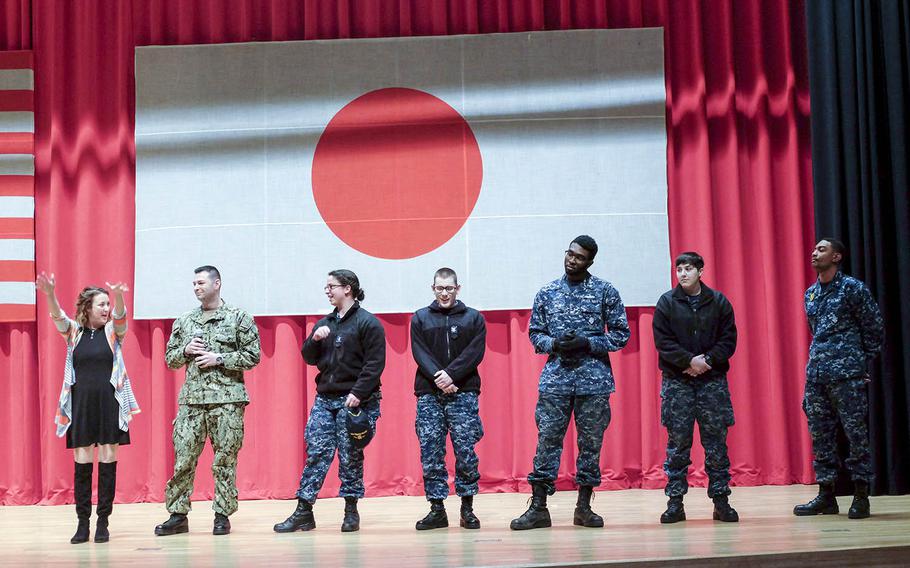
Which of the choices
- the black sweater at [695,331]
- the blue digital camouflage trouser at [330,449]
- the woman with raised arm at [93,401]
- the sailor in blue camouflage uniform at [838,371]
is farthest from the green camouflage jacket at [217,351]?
the sailor in blue camouflage uniform at [838,371]

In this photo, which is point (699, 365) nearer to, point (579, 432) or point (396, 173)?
point (579, 432)

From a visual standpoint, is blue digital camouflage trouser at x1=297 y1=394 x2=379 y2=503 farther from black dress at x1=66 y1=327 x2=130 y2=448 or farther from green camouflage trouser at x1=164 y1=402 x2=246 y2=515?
black dress at x1=66 y1=327 x2=130 y2=448

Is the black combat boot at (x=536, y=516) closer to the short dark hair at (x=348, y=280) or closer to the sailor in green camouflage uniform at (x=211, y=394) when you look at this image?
the short dark hair at (x=348, y=280)

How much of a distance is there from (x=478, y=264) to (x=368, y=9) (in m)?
2.10

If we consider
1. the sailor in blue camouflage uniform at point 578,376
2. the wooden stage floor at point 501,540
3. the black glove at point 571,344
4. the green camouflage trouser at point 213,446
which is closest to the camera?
the wooden stage floor at point 501,540

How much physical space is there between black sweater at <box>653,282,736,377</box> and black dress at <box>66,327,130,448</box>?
113 inches

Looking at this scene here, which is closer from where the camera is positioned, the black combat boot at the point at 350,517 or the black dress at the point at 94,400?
the black dress at the point at 94,400

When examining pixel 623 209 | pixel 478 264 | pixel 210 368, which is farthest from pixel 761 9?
pixel 210 368

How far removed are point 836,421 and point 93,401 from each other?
4.05 metres

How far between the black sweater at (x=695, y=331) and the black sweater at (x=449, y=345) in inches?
38.5

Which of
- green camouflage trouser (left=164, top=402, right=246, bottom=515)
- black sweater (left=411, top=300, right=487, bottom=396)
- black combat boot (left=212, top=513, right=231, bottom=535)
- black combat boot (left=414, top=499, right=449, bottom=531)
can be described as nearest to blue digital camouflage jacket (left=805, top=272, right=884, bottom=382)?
black sweater (left=411, top=300, right=487, bottom=396)


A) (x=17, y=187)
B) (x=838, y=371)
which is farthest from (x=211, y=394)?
(x=838, y=371)

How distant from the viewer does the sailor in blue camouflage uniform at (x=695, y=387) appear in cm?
494

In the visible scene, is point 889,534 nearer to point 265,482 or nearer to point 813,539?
point 813,539
